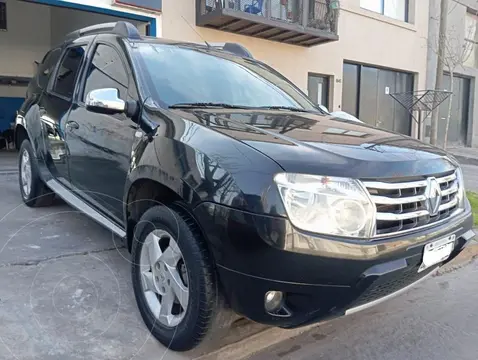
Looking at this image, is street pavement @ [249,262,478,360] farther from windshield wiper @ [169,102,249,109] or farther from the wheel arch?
windshield wiper @ [169,102,249,109]

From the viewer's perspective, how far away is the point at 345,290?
7.08 feet

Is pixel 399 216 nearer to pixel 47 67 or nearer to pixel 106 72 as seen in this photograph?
pixel 106 72

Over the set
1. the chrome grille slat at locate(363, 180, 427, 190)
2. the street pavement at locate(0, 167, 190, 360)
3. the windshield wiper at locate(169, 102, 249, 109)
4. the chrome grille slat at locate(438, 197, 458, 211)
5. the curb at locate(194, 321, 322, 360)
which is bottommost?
the curb at locate(194, 321, 322, 360)

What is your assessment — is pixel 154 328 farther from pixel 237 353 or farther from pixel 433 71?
pixel 433 71

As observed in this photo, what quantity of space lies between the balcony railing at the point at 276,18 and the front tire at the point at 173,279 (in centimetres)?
841

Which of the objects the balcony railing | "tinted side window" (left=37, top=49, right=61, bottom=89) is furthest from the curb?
the balcony railing

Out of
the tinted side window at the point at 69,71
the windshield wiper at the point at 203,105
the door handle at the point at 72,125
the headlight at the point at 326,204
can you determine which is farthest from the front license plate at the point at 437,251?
the tinted side window at the point at 69,71

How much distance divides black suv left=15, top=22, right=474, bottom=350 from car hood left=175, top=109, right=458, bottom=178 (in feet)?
0.03

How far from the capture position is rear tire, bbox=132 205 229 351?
237cm

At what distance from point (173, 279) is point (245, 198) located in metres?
0.75

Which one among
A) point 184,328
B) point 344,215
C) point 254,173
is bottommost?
point 184,328

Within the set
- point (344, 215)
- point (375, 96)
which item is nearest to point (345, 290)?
point (344, 215)

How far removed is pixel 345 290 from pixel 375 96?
14.7 metres

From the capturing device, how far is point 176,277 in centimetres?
260
